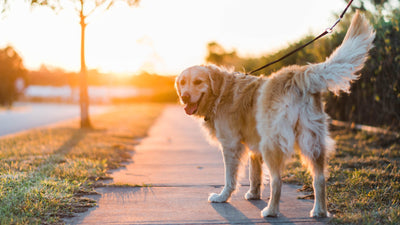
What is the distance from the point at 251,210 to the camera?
14.1 ft

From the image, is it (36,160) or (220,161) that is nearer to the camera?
(36,160)

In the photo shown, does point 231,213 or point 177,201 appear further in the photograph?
point 177,201

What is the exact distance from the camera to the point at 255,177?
4859mm

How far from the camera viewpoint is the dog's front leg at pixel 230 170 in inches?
184

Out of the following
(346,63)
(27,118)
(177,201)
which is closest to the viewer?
(346,63)

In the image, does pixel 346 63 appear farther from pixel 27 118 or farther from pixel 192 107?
pixel 27 118

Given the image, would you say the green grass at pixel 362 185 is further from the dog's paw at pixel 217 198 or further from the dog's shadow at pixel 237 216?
the dog's paw at pixel 217 198

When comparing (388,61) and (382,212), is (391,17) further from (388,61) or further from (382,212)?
(382,212)

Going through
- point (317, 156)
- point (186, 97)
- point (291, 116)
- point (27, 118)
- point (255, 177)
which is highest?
point (186, 97)

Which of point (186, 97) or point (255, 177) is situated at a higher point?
point (186, 97)

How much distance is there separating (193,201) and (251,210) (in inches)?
28.7

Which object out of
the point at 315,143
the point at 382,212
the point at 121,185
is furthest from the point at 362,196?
the point at 121,185

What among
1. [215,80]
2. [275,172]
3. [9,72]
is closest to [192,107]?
[215,80]

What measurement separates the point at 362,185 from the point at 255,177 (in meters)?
1.46
